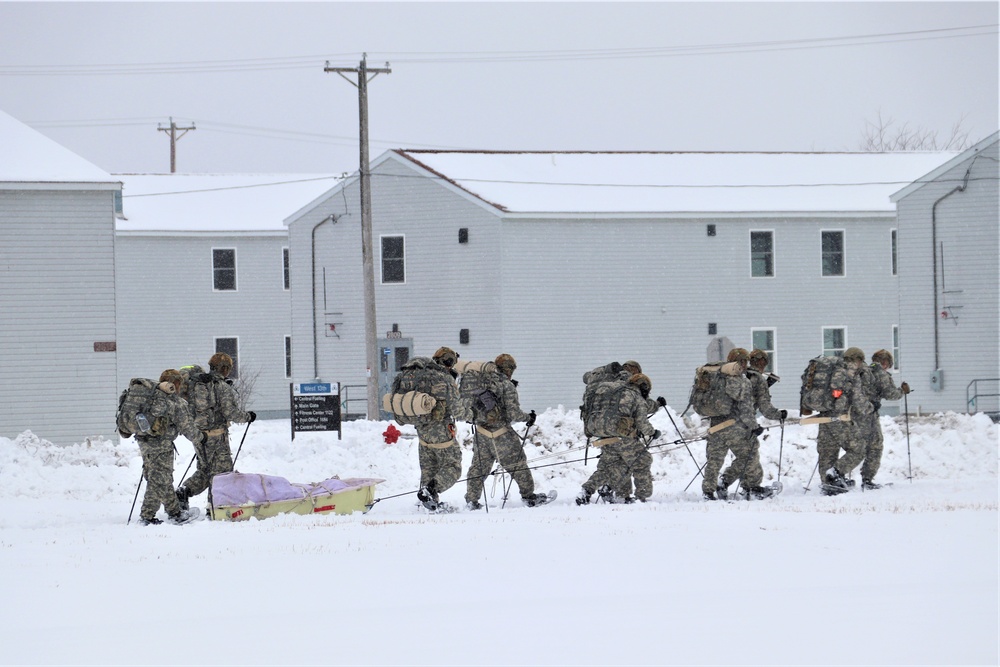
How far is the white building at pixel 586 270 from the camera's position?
30109 mm

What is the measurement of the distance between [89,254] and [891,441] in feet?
49.9

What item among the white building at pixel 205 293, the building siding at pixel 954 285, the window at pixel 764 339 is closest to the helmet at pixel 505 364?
the building siding at pixel 954 285

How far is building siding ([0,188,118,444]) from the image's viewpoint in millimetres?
23125

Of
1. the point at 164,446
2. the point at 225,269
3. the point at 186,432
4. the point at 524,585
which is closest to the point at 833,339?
the point at 225,269

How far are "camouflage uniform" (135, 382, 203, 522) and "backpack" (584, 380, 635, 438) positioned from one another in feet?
14.9

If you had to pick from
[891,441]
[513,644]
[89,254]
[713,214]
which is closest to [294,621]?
[513,644]

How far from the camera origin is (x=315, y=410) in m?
20.0

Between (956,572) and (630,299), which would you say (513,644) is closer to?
(956,572)

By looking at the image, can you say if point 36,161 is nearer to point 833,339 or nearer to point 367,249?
point 367,249

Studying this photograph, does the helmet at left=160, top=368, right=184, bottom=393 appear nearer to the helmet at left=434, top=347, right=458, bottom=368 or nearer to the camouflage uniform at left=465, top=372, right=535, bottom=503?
the helmet at left=434, top=347, right=458, bottom=368

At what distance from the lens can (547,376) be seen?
3011 centimetres

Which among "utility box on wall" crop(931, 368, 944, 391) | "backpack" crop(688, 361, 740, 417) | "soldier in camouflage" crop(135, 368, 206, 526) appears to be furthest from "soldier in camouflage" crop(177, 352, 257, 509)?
"utility box on wall" crop(931, 368, 944, 391)

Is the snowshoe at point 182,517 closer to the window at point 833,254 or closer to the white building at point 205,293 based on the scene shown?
the window at point 833,254

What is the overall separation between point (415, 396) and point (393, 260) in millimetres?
17562
